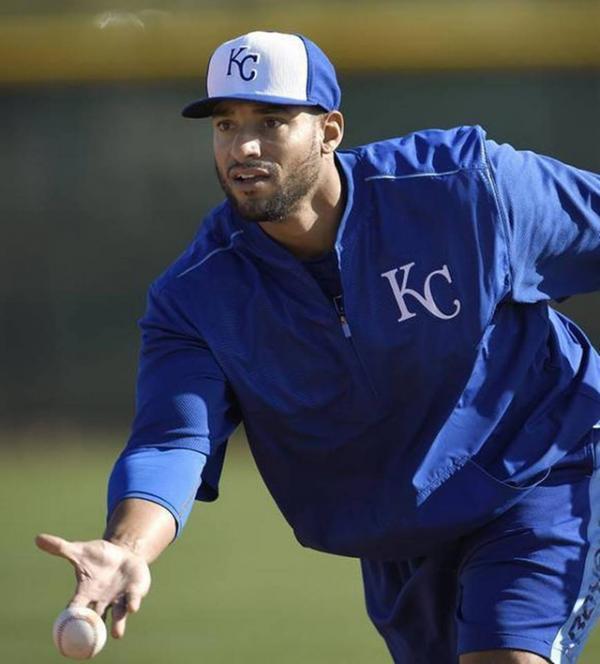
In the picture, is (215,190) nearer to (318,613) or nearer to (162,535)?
(318,613)

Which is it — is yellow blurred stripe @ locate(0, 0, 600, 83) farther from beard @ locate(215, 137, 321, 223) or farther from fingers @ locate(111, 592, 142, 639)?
fingers @ locate(111, 592, 142, 639)

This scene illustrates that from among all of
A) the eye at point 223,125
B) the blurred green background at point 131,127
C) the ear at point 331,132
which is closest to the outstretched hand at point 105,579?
the eye at point 223,125

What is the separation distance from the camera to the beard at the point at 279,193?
→ 359cm

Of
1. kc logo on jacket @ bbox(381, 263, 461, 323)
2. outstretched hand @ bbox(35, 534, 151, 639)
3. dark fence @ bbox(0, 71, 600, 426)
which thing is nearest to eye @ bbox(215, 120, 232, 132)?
kc logo on jacket @ bbox(381, 263, 461, 323)

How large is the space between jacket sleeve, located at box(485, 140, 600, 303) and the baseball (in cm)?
133

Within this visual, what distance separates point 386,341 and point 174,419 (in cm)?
52

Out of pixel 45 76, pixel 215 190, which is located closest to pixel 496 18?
pixel 215 190

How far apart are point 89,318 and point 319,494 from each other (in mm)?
6461

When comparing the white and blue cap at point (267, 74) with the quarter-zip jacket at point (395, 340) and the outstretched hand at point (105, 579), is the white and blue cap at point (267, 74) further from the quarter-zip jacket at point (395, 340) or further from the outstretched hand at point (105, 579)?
the outstretched hand at point (105, 579)

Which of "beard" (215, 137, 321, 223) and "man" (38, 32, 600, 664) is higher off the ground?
"beard" (215, 137, 321, 223)

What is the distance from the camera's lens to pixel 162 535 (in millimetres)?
3314

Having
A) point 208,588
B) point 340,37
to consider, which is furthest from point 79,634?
point 340,37

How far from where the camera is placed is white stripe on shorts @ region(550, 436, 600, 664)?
362 cm

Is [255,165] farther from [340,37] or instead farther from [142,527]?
[340,37]
